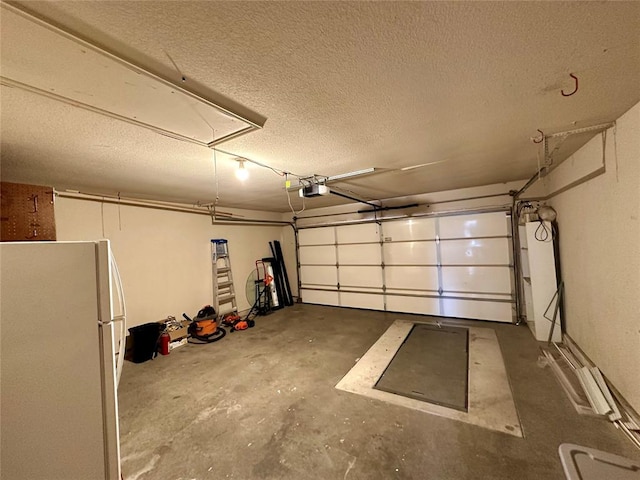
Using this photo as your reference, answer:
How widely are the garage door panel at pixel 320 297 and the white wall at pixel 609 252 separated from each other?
14.7 feet

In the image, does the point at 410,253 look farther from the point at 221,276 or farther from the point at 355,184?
the point at 221,276

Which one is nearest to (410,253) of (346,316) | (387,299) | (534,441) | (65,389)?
(387,299)

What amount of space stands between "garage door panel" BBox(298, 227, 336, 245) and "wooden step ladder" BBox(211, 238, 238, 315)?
216cm

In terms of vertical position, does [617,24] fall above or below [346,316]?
above

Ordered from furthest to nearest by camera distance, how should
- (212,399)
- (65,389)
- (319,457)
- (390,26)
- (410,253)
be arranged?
(410,253)
(212,399)
(319,457)
(65,389)
(390,26)

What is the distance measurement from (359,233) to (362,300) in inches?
67.0

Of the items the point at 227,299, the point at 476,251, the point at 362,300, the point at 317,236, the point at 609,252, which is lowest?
the point at 362,300

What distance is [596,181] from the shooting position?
2414 mm

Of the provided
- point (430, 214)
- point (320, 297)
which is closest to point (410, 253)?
point (430, 214)

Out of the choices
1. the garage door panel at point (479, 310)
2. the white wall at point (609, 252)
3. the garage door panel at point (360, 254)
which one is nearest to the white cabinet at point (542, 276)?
the white wall at point (609, 252)

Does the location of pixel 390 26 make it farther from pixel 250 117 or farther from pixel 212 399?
pixel 212 399

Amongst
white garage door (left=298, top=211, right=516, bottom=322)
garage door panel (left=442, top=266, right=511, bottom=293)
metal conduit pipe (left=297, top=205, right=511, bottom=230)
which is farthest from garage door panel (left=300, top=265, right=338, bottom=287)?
garage door panel (left=442, top=266, right=511, bottom=293)

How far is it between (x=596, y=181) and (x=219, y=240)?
598cm

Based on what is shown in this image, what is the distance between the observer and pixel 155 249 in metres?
4.47
